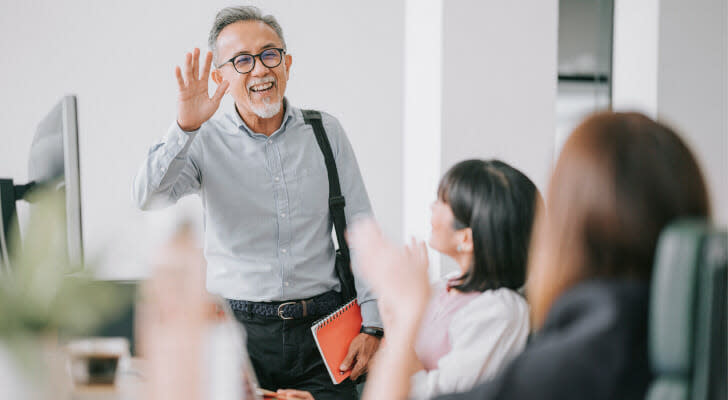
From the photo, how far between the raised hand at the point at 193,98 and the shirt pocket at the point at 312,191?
0.38 m

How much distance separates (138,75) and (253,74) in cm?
145

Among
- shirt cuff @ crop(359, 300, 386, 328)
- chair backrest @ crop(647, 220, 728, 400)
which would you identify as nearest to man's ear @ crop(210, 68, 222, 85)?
shirt cuff @ crop(359, 300, 386, 328)

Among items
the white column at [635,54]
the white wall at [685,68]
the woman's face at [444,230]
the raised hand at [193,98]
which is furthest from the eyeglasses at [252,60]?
the white column at [635,54]

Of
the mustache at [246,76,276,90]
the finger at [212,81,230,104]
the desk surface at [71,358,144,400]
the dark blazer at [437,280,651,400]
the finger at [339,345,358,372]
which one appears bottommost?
the finger at [339,345,358,372]

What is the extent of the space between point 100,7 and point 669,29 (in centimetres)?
311

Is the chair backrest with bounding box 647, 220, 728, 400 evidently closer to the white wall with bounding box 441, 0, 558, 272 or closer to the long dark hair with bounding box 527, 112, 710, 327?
the long dark hair with bounding box 527, 112, 710, 327

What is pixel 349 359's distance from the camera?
1542 millimetres

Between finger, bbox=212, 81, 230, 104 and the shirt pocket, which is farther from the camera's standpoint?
the shirt pocket

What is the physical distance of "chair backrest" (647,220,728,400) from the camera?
649 millimetres

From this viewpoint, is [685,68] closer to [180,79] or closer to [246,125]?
[246,125]

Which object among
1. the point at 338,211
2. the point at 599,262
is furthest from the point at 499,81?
the point at 599,262

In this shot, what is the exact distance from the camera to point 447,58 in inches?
98.3

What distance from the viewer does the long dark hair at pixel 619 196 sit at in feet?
2.40

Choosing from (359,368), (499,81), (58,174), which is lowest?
(359,368)
